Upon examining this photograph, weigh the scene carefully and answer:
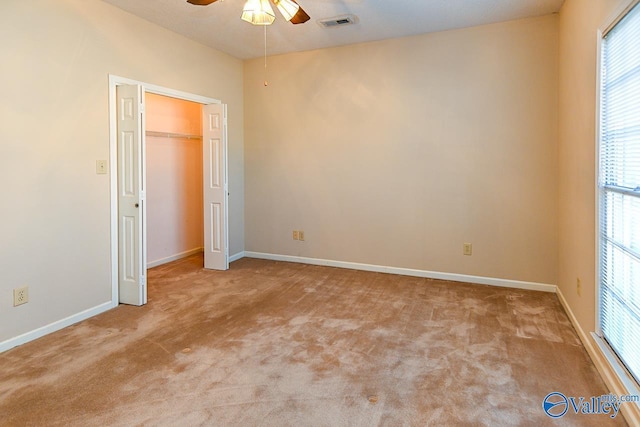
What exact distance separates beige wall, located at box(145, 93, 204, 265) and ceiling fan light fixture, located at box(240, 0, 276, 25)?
2.57 metres

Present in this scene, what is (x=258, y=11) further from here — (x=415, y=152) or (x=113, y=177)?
(x=415, y=152)

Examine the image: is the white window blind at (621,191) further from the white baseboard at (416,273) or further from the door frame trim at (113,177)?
the door frame trim at (113,177)

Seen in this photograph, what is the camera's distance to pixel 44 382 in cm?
219

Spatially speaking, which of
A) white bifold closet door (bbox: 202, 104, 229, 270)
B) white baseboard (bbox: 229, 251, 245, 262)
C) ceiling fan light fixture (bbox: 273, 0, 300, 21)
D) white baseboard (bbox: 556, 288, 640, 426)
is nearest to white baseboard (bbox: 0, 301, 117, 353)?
white bifold closet door (bbox: 202, 104, 229, 270)

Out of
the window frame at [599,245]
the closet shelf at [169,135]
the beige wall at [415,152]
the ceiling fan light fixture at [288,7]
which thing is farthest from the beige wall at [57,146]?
the window frame at [599,245]

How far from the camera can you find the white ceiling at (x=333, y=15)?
11.0ft

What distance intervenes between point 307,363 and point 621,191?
82.1 inches

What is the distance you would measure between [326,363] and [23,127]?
107 inches

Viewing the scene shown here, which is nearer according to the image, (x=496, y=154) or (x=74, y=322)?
(x=74, y=322)

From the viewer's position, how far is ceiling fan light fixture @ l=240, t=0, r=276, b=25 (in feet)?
8.29

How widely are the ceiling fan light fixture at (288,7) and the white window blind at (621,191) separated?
1.95 meters

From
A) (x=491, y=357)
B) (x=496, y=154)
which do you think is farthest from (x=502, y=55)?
(x=491, y=357)

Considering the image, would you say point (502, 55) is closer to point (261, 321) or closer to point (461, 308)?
point (461, 308)

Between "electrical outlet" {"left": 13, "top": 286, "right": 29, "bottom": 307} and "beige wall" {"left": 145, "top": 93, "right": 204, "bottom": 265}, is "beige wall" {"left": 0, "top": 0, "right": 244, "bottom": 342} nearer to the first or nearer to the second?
"electrical outlet" {"left": 13, "top": 286, "right": 29, "bottom": 307}
